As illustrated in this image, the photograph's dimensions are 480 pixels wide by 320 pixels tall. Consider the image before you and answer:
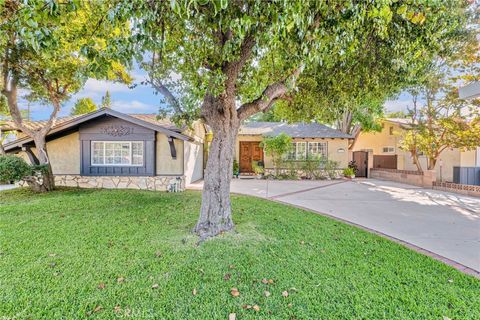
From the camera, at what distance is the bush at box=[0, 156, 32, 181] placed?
8.45 m

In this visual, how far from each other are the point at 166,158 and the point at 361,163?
14836mm

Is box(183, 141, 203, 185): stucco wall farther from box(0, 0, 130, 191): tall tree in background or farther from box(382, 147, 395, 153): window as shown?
box(382, 147, 395, 153): window

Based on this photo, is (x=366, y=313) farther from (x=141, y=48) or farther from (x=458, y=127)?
(x=458, y=127)

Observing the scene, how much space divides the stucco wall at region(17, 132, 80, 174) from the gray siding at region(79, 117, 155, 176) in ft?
1.86

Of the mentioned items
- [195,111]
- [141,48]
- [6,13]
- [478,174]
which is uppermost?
[6,13]

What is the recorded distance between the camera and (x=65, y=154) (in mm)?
11141

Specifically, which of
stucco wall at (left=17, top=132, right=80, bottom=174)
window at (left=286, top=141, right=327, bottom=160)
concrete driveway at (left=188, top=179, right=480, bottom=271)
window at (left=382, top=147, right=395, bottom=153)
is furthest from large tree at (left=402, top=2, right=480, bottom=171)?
stucco wall at (left=17, top=132, right=80, bottom=174)

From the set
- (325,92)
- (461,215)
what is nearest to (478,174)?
(461,215)

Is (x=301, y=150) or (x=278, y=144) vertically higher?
(x=278, y=144)

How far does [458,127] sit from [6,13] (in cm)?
1711

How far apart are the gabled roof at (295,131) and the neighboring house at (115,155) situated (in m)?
6.94

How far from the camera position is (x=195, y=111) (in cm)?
538

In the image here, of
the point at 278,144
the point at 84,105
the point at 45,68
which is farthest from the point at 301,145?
the point at 84,105

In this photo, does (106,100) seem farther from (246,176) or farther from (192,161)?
(246,176)
